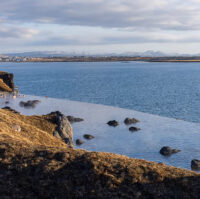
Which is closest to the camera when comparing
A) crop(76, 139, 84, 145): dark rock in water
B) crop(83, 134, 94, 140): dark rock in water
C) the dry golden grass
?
crop(76, 139, 84, 145): dark rock in water

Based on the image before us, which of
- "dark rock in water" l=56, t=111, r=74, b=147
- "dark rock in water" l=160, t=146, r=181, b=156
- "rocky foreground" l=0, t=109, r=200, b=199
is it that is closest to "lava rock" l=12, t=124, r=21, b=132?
"dark rock in water" l=56, t=111, r=74, b=147

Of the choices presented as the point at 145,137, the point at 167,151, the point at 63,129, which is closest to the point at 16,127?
the point at 63,129

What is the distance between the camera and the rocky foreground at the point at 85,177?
10.7 meters

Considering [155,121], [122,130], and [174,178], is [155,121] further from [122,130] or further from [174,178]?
[174,178]

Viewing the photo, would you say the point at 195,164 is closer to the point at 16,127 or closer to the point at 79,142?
the point at 79,142

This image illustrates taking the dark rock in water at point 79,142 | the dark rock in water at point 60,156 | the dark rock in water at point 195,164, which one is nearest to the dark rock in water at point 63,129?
the dark rock in water at point 79,142

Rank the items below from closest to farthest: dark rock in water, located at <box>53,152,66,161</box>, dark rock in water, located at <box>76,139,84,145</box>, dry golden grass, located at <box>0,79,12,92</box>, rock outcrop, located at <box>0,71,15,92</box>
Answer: dark rock in water, located at <box>53,152,66,161</box> → dark rock in water, located at <box>76,139,84,145</box> → dry golden grass, located at <box>0,79,12,92</box> → rock outcrop, located at <box>0,71,15,92</box>

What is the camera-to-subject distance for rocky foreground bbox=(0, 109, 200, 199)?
35.0ft

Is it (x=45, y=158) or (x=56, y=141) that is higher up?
(x=45, y=158)

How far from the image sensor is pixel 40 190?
11.2m

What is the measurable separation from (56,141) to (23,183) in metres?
10.4

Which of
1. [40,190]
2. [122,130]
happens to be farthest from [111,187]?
[122,130]

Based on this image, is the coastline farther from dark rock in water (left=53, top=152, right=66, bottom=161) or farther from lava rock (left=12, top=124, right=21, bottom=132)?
lava rock (left=12, top=124, right=21, bottom=132)

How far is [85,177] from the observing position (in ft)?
37.0
